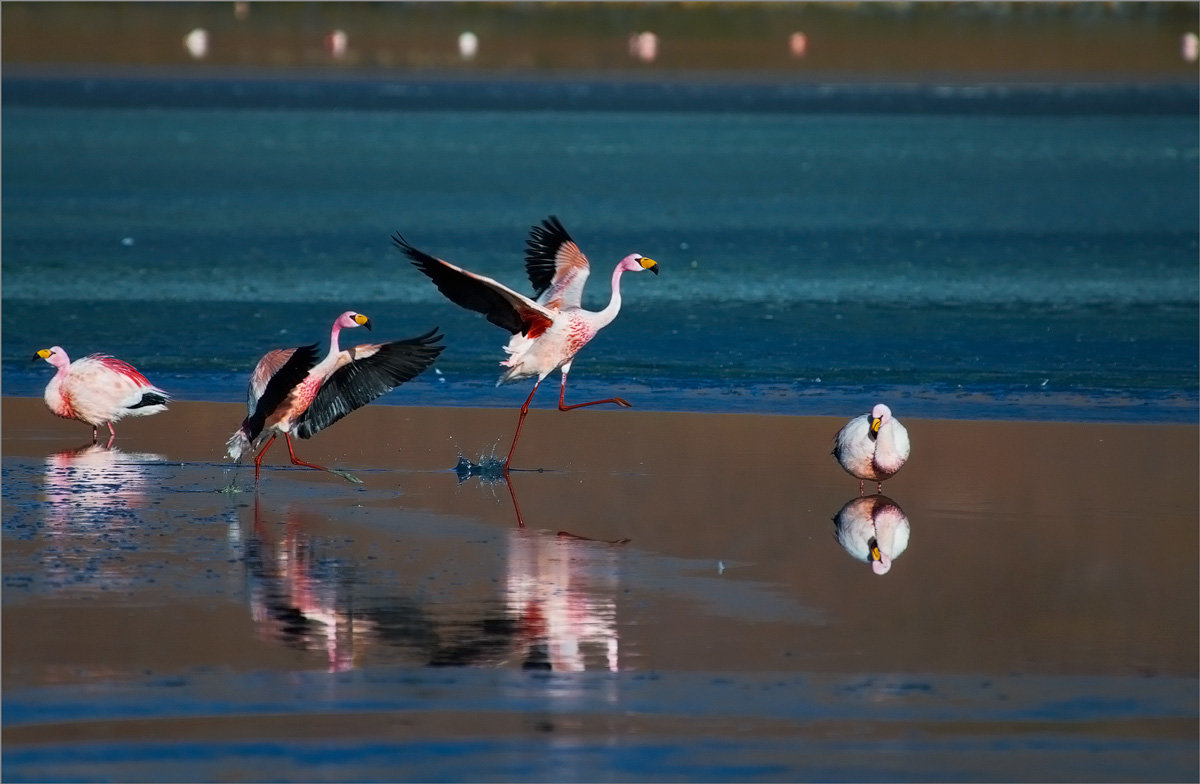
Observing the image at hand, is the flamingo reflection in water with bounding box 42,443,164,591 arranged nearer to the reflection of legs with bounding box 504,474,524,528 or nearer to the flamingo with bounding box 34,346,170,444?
the flamingo with bounding box 34,346,170,444

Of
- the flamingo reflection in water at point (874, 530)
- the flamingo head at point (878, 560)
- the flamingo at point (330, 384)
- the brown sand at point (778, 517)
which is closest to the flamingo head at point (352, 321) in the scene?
the flamingo at point (330, 384)

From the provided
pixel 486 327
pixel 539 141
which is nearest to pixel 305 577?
pixel 486 327

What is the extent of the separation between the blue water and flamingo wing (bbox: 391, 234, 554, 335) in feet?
4.73

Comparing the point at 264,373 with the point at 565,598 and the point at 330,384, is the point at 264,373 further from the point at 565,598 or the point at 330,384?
the point at 565,598

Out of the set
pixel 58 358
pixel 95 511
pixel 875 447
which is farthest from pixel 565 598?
pixel 58 358

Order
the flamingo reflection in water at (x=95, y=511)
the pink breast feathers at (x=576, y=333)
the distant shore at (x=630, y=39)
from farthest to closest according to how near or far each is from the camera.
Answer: the distant shore at (x=630, y=39), the pink breast feathers at (x=576, y=333), the flamingo reflection in water at (x=95, y=511)

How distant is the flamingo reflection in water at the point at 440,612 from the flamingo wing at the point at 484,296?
1980 mm

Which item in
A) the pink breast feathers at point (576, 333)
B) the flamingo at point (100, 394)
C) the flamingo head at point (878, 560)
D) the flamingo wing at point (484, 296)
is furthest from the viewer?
the pink breast feathers at point (576, 333)

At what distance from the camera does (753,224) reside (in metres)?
21.4

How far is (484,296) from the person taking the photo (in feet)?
33.9

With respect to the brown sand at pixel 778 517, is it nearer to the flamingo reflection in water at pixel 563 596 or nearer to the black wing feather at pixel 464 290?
the flamingo reflection in water at pixel 563 596

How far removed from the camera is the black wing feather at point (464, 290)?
9906 millimetres

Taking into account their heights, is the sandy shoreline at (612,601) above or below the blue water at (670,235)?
below

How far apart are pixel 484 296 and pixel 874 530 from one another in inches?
107
